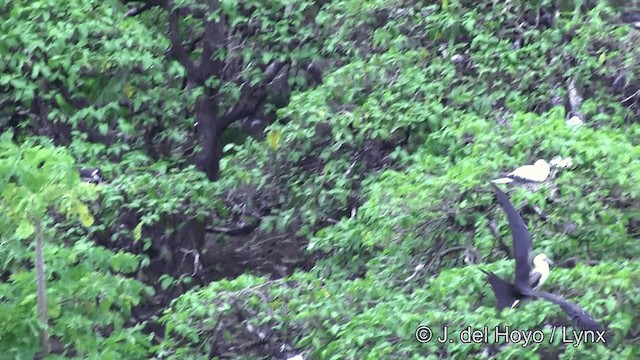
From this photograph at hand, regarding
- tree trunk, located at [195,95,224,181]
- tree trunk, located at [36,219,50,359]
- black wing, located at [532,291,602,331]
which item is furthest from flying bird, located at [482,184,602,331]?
tree trunk, located at [195,95,224,181]

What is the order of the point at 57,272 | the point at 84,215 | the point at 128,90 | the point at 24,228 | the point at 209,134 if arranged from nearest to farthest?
1. the point at 24,228
2. the point at 84,215
3. the point at 57,272
4. the point at 128,90
5. the point at 209,134

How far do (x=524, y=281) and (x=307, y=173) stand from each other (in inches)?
106

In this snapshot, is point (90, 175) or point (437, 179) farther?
point (90, 175)

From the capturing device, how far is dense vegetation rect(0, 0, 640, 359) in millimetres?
5742

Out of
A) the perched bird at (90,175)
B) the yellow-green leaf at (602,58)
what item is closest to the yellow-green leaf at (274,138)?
the perched bird at (90,175)

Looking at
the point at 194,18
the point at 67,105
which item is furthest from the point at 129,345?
the point at 194,18

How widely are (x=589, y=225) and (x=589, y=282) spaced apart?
63 cm

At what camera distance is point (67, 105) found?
8375 millimetres

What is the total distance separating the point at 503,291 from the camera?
5.20 m

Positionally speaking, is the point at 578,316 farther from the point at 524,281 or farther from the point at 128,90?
the point at 128,90

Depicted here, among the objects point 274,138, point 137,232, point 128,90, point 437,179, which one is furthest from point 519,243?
point 128,90

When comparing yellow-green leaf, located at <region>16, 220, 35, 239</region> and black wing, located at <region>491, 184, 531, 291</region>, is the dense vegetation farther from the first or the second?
black wing, located at <region>491, 184, 531, 291</region>

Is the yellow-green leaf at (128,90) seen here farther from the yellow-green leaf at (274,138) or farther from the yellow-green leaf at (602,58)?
the yellow-green leaf at (602,58)
